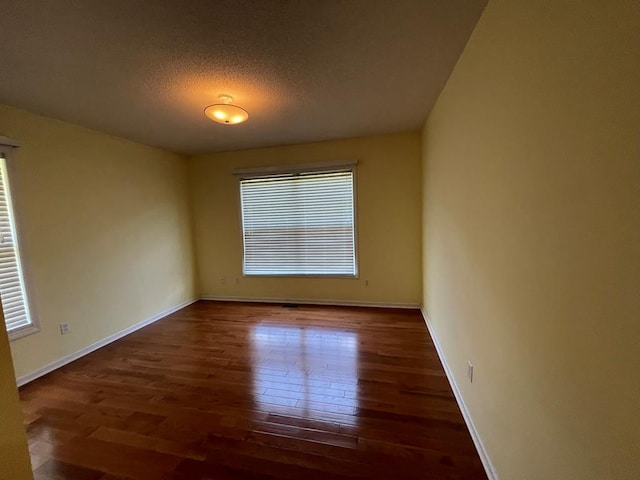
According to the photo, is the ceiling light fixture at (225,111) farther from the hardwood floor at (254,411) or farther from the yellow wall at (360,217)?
the hardwood floor at (254,411)

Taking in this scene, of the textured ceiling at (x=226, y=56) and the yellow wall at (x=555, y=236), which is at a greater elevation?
the textured ceiling at (x=226, y=56)

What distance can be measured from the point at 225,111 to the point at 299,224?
2.15 m

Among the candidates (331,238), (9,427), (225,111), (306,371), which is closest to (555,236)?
(9,427)

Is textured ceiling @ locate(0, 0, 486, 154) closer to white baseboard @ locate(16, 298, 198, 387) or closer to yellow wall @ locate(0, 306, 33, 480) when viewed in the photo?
yellow wall @ locate(0, 306, 33, 480)

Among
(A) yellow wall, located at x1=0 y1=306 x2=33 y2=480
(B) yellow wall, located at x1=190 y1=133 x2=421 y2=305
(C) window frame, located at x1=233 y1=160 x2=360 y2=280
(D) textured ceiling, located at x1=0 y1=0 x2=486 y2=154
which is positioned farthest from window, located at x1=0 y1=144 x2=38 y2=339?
(C) window frame, located at x1=233 y1=160 x2=360 y2=280

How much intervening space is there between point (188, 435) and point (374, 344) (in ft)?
6.06

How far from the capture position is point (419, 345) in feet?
9.45

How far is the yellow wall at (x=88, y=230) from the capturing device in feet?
8.46

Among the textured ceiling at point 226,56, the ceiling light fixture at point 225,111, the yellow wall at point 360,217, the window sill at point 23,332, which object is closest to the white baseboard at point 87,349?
the window sill at point 23,332

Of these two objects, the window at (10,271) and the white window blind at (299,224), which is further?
the white window blind at (299,224)

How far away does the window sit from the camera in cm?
240

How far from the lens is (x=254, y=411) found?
1.98 meters

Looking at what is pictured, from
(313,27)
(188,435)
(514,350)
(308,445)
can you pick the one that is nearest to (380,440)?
(308,445)

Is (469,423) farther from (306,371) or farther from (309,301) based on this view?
(309,301)
